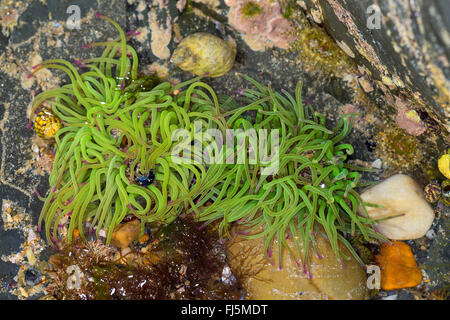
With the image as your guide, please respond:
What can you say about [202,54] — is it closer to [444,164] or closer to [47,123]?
[47,123]

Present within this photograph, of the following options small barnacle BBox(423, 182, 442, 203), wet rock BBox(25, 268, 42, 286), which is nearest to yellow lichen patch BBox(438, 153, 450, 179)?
small barnacle BBox(423, 182, 442, 203)

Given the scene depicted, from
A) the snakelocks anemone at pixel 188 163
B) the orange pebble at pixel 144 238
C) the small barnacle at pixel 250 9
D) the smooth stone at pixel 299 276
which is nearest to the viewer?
the snakelocks anemone at pixel 188 163

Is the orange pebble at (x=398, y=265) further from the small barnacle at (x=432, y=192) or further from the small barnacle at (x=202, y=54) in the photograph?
the small barnacle at (x=202, y=54)

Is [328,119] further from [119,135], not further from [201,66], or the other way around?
[119,135]

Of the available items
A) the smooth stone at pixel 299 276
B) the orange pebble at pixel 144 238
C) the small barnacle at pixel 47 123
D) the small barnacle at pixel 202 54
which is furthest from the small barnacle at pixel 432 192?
the small barnacle at pixel 47 123

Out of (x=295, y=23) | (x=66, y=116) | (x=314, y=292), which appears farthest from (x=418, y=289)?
(x=66, y=116)

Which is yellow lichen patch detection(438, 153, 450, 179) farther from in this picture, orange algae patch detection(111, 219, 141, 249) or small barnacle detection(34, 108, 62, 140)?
small barnacle detection(34, 108, 62, 140)

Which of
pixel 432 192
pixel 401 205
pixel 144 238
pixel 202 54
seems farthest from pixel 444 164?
pixel 144 238
